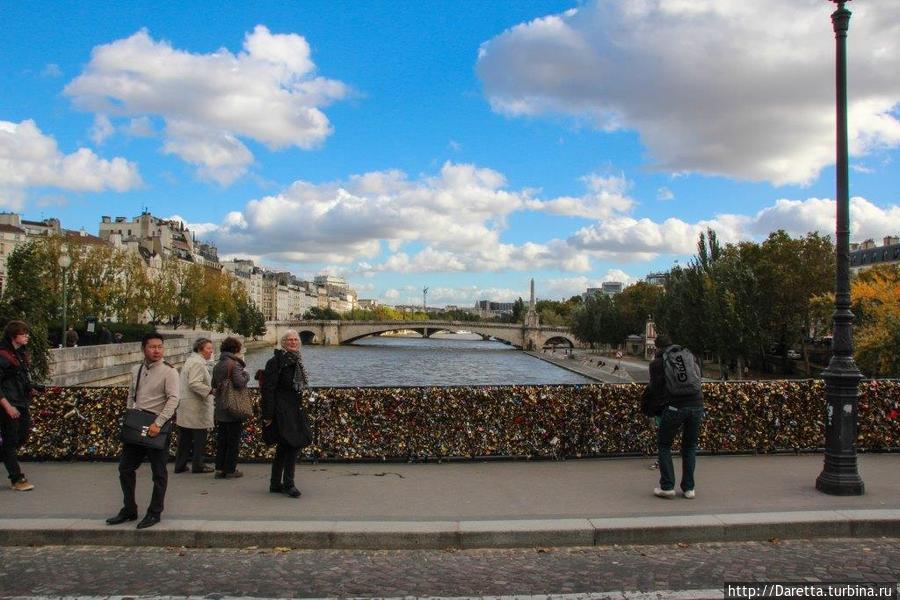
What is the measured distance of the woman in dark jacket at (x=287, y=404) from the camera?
8.30 m

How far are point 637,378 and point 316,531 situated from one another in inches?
1737

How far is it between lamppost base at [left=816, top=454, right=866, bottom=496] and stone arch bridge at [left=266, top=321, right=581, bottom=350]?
10792 centimetres

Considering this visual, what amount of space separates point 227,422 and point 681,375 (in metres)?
5.36

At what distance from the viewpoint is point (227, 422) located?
9461 millimetres

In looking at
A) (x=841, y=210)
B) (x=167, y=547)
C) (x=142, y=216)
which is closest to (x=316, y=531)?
(x=167, y=547)

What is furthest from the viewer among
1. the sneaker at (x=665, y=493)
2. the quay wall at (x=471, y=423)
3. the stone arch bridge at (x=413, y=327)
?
the stone arch bridge at (x=413, y=327)

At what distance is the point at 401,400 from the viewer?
1059 cm

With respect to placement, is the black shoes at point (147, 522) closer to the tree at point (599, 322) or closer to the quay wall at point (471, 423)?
the quay wall at point (471, 423)

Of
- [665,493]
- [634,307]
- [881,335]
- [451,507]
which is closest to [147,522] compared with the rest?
[451,507]

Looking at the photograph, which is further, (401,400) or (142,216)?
(142,216)

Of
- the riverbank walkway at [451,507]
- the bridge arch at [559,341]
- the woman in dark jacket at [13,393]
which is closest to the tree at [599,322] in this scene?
the bridge arch at [559,341]

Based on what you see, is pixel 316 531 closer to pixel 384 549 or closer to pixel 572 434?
pixel 384 549

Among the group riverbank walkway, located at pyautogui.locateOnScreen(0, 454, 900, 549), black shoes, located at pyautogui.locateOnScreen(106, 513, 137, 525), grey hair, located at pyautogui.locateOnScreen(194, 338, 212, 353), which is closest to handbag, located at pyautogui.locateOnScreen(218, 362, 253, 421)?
grey hair, located at pyautogui.locateOnScreen(194, 338, 212, 353)

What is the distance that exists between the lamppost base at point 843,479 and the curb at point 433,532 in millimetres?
1035
